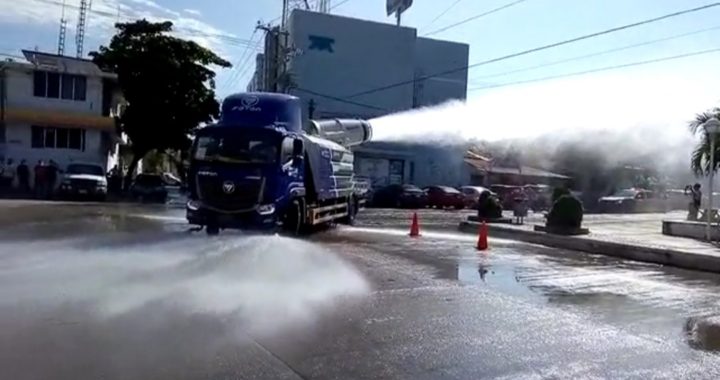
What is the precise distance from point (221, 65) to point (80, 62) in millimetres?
7886

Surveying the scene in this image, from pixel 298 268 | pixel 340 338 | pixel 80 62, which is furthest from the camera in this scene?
pixel 80 62

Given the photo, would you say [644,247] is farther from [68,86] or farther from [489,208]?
[68,86]

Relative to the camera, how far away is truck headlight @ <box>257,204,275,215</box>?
1659 cm

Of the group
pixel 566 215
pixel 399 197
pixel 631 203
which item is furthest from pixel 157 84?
pixel 631 203

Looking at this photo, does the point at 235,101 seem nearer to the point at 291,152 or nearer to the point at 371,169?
the point at 291,152

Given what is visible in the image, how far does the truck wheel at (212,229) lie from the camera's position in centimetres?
1681

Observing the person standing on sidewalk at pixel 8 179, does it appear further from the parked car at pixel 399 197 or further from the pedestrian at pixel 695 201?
the pedestrian at pixel 695 201

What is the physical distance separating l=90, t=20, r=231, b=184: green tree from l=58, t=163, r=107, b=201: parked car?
5188mm

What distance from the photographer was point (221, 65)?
140 ft

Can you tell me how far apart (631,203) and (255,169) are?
32315 millimetres

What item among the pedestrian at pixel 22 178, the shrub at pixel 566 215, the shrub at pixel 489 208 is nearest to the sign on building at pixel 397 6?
the pedestrian at pixel 22 178

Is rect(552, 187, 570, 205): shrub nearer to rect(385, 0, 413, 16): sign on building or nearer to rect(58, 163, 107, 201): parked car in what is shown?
rect(58, 163, 107, 201): parked car

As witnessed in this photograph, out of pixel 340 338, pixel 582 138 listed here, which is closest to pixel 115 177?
pixel 582 138

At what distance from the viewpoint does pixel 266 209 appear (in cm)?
1670
